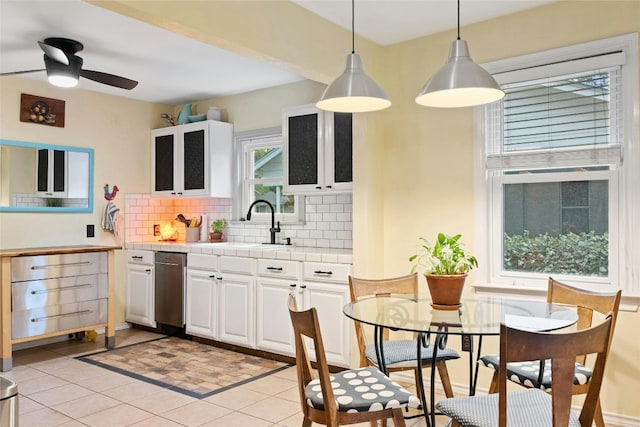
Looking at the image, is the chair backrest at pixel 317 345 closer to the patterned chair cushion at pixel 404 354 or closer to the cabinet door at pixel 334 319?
the patterned chair cushion at pixel 404 354

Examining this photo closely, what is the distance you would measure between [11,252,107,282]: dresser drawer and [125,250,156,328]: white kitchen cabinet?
2.05 ft

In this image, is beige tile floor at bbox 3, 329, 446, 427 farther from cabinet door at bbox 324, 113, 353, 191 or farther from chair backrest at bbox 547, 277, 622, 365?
cabinet door at bbox 324, 113, 353, 191

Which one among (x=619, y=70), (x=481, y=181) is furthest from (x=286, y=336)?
(x=619, y=70)

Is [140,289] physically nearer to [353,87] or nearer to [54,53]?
[54,53]

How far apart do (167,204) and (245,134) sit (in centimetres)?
143

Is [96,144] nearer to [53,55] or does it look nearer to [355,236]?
[53,55]

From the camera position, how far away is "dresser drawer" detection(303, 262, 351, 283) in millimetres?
3742

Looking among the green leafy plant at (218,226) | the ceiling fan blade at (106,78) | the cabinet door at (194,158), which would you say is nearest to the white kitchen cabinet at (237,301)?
the green leafy plant at (218,226)

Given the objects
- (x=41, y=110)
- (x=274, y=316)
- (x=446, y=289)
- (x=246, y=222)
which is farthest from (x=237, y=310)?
(x=41, y=110)

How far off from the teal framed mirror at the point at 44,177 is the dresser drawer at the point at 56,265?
0.68 m

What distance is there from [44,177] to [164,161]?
1.20 meters

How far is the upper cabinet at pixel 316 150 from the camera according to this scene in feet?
13.3

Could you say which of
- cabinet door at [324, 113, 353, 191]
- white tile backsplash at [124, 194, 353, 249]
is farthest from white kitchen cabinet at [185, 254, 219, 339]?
cabinet door at [324, 113, 353, 191]

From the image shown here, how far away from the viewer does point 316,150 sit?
424 centimetres
